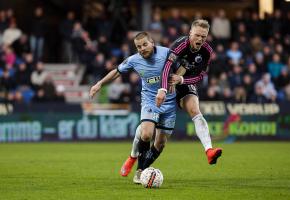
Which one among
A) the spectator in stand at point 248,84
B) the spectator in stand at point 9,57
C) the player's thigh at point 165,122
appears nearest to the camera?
the player's thigh at point 165,122

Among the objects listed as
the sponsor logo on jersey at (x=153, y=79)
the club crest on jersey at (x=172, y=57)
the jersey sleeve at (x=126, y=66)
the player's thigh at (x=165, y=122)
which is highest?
the club crest on jersey at (x=172, y=57)

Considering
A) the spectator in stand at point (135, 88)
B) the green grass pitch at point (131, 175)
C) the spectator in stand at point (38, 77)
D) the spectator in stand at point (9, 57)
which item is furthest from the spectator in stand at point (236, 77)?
the spectator in stand at point (9, 57)

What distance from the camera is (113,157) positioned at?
17.0 metres

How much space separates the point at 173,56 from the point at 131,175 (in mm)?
2569

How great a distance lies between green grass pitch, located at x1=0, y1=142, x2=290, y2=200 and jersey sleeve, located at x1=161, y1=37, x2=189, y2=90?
4.80ft

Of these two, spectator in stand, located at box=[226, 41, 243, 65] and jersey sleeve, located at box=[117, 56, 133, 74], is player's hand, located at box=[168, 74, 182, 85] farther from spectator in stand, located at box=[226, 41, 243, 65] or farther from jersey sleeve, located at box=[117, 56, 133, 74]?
spectator in stand, located at box=[226, 41, 243, 65]

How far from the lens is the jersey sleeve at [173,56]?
35.2 feet

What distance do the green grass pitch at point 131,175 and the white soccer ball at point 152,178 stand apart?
0.33 ft

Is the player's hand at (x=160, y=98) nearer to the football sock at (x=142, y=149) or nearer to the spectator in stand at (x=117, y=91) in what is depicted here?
the football sock at (x=142, y=149)

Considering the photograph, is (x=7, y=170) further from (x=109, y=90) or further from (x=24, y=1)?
(x=24, y=1)

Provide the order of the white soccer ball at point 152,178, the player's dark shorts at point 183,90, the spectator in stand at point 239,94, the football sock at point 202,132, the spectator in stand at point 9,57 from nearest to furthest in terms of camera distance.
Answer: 1. the white soccer ball at point 152,178
2. the football sock at point 202,132
3. the player's dark shorts at point 183,90
4. the spectator in stand at point 239,94
5. the spectator in stand at point 9,57

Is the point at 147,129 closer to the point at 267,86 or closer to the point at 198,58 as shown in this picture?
the point at 198,58

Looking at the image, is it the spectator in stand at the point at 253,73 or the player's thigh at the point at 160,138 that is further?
the spectator in stand at the point at 253,73

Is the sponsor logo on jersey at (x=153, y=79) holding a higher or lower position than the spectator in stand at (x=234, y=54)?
higher
